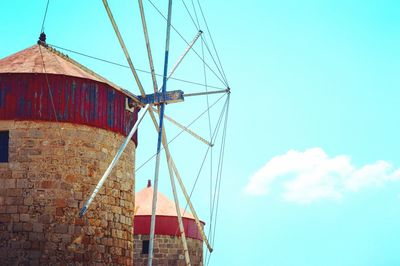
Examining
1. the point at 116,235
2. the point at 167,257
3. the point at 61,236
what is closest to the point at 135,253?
the point at 167,257

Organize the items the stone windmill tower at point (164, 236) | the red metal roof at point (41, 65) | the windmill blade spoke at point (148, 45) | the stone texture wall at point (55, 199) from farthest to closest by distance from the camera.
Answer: the stone windmill tower at point (164, 236), the windmill blade spoke at point (148, 45), the red metal roof at point (41, 65), the stone texture wall at point (55, 199)

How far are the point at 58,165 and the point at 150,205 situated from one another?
773 cm

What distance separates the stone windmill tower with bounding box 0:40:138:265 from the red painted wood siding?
A: 0.02 metres

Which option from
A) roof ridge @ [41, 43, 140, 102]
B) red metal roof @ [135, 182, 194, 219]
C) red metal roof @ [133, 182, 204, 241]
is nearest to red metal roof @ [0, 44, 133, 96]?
roof ridge @ [41, 43, 140, 102]

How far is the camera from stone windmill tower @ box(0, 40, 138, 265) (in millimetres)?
12945

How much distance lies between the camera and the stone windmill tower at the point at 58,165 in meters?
12.9

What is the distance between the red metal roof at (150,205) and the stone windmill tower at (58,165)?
5785mm

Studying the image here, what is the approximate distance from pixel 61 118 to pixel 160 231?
7.53 m

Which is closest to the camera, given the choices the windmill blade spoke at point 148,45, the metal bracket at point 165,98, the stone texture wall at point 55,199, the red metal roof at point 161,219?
the stone texture wall at point 55,199

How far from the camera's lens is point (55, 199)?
1312 centimetres

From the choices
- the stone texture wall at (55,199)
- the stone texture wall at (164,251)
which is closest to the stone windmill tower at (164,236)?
the stone texture wall at (164,251)

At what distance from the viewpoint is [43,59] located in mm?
14734

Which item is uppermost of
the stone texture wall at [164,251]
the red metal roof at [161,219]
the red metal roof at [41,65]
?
the red metal roof at [41,65]

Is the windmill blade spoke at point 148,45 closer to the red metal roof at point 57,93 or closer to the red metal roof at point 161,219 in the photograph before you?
the red metal roof at point 57,93
